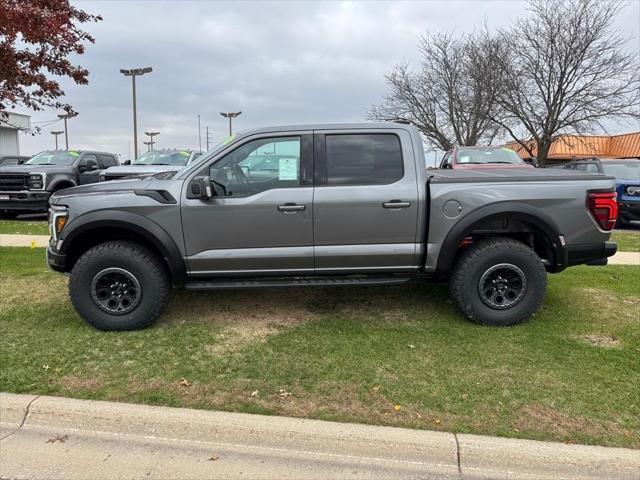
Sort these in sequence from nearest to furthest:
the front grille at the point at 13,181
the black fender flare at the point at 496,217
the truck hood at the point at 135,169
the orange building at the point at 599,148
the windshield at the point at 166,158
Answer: the black fender flare at the point at 496,217 → the truck hood at the point at 135,169 → the front grille at the point at 13,181 → the windshield at the point at 166,158 → the orange building at the point at 599,148

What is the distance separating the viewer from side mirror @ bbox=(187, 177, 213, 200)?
4.41m

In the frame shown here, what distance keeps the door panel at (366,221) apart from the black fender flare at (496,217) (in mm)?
273

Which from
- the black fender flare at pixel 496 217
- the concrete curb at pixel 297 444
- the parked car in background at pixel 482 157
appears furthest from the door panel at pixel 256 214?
the parked car in background at pixel 482 157

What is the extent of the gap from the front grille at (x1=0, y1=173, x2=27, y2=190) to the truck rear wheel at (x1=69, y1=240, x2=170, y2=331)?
31.3ft

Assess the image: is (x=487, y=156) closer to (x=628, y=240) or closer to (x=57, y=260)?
→ (x=628, y=240)

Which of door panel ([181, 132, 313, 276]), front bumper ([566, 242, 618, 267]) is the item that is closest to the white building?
door panel ([181, 132, 313, 276])

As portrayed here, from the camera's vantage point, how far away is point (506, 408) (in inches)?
134

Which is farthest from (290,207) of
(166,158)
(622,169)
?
(622,169)

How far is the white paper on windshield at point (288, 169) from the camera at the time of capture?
15.3 ft

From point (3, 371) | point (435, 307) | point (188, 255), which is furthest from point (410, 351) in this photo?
point (3, 371)

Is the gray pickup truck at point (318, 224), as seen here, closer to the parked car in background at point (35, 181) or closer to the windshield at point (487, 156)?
the windshield at point (487, 156)

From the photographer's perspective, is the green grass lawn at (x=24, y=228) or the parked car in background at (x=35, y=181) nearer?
the green grass lawn at (x=24, y=228)

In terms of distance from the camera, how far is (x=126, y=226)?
4.53 metres

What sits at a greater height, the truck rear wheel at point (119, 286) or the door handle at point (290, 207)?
the door handle at point (290, 207)
